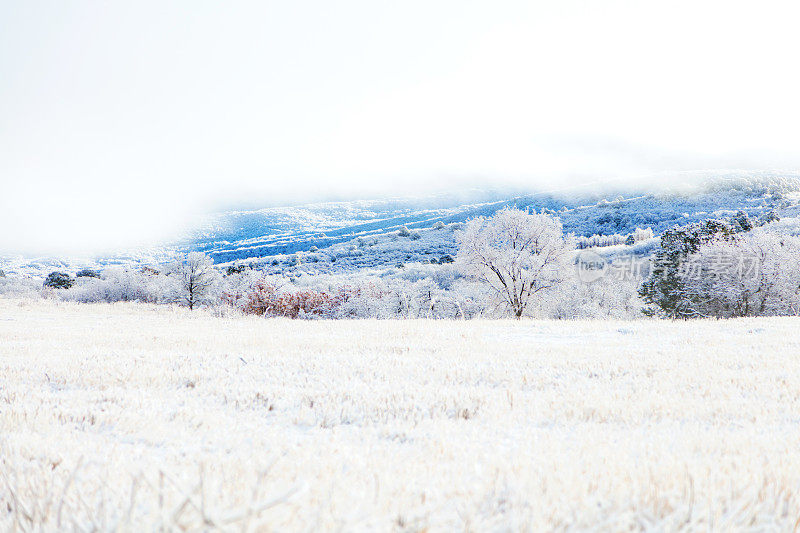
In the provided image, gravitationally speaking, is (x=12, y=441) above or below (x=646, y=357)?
above

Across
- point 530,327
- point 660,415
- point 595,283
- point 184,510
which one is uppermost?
point 184,510

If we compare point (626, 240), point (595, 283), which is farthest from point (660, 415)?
point (626, 240)

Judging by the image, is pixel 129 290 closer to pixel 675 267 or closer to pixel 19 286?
pixel 19 286

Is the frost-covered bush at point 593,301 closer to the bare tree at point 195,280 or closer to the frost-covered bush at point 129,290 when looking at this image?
the bare tree at point 195,280

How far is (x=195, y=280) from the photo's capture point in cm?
3559

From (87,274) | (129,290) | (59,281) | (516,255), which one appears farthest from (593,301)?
(87,274)

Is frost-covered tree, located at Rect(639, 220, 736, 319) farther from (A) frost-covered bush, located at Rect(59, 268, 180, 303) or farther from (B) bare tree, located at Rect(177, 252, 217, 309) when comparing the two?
(A) frost-covered bush, located at Rect(59, 268, 180, 303)

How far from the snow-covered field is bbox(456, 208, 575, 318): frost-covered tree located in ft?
59.4

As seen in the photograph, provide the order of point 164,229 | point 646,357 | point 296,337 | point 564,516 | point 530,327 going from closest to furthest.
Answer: point 564,516, point 646,357, point 296,337, point 530,327, point 164,229

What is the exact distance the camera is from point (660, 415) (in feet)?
15.1

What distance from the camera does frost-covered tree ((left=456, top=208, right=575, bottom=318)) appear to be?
1069 inches

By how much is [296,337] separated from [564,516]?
32.1 feet

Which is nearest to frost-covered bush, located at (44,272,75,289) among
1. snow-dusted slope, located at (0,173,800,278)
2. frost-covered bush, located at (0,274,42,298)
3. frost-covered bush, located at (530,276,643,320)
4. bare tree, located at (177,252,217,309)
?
frost-covered bush, located at (0,274,42,298)

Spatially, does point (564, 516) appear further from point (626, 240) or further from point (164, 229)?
point (164, 229)
